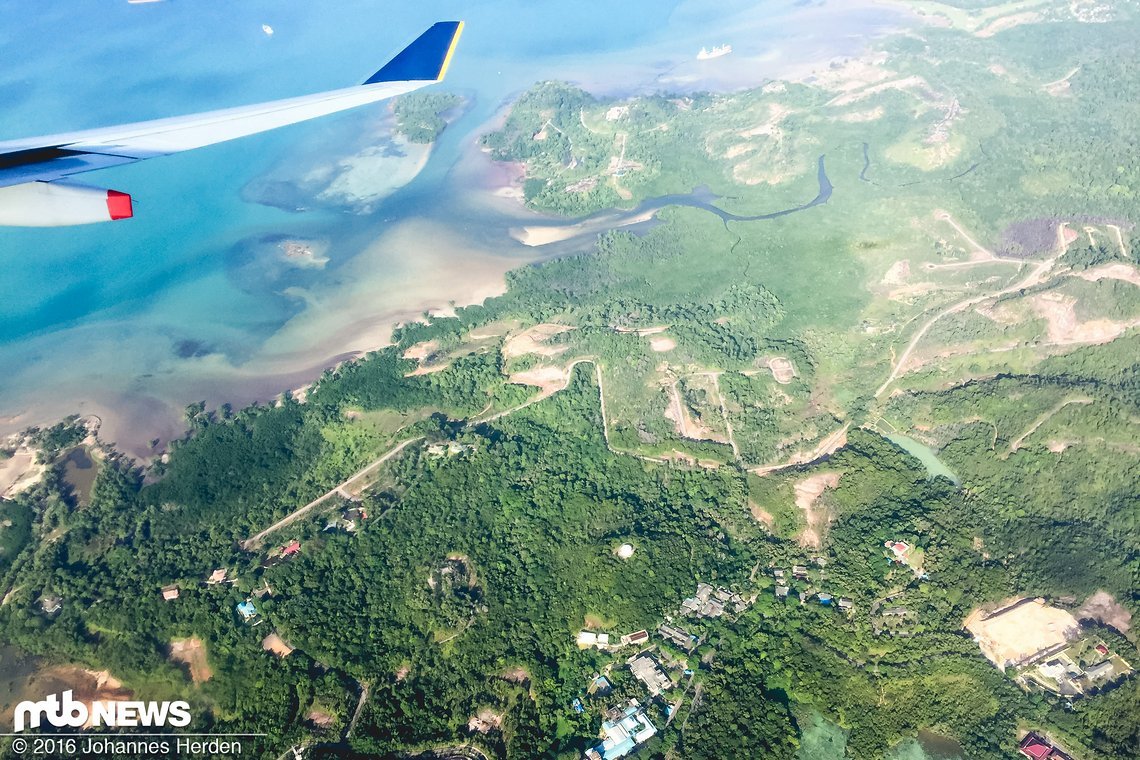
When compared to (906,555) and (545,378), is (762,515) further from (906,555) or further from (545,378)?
(545,378)

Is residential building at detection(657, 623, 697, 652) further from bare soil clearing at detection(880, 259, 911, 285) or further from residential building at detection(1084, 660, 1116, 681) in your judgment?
bare soil clearing at detection(880, 259, 911, 285)

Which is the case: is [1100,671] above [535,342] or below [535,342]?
below

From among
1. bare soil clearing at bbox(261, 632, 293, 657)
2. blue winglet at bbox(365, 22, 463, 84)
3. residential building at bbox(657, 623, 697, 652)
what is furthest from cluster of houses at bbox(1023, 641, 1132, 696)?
blue winglet at bbox(365, 22, 463, 84)

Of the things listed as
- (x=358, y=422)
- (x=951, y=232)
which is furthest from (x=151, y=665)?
(x=951, y=232)

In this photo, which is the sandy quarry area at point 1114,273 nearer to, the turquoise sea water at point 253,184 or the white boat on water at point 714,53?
the turquoise sea water at point 253,184

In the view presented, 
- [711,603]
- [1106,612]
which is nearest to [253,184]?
[711,603]

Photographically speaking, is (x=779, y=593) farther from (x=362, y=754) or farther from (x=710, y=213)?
(x=710, y=213)
